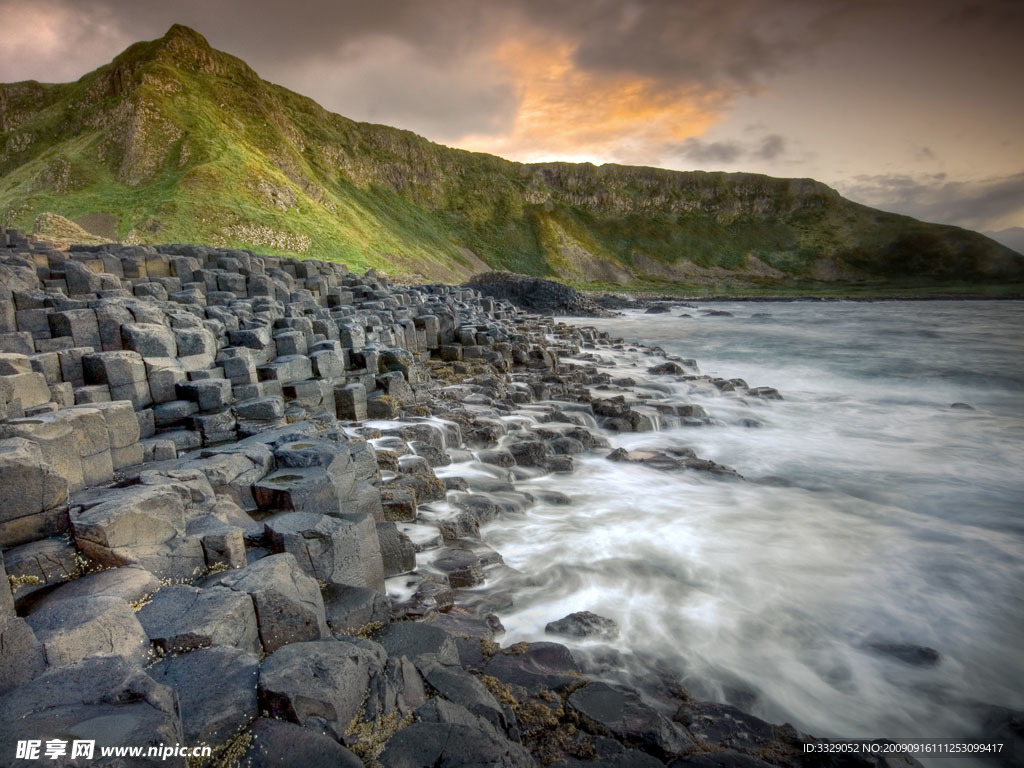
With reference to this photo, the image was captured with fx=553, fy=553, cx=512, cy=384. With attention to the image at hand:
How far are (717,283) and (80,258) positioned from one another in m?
107

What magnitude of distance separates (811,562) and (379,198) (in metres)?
94.6

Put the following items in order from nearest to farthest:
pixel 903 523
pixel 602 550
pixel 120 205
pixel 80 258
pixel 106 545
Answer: pixel 106 545, pixel 602 550, pixel 903 523, pixel 80 258, pixel 120 205

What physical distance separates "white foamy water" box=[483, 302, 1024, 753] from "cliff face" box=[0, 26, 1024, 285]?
4117 cm

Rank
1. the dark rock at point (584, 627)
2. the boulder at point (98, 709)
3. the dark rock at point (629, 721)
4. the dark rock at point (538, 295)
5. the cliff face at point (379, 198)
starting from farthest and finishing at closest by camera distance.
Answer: the dark rock at point (538, 295)
the cliff face at point (379, 198)
the dark rock at point (584, 627)
the dark rock at point (629, 721)
the boulder at point (98, 709)

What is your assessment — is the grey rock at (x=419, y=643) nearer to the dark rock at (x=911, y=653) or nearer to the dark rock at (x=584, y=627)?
the dark rock at (x=584, y=627)

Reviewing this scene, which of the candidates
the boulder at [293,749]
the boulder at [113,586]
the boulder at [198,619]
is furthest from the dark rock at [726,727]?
the boulder at [113,586]

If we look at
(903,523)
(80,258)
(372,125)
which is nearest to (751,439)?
(903,523)

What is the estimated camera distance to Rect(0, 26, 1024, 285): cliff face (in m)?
46.7

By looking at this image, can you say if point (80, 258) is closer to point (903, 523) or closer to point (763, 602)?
point (763, 602)

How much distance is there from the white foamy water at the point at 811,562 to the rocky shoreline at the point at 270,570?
630mm

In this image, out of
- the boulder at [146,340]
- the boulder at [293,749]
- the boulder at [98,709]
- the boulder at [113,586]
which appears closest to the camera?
the boulder at [98,709]

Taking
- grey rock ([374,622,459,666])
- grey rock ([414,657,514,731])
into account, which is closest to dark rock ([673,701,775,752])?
grey rock ([414,657,514,731])

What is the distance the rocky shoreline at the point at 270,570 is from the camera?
9.88 feet

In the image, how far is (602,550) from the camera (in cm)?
755
